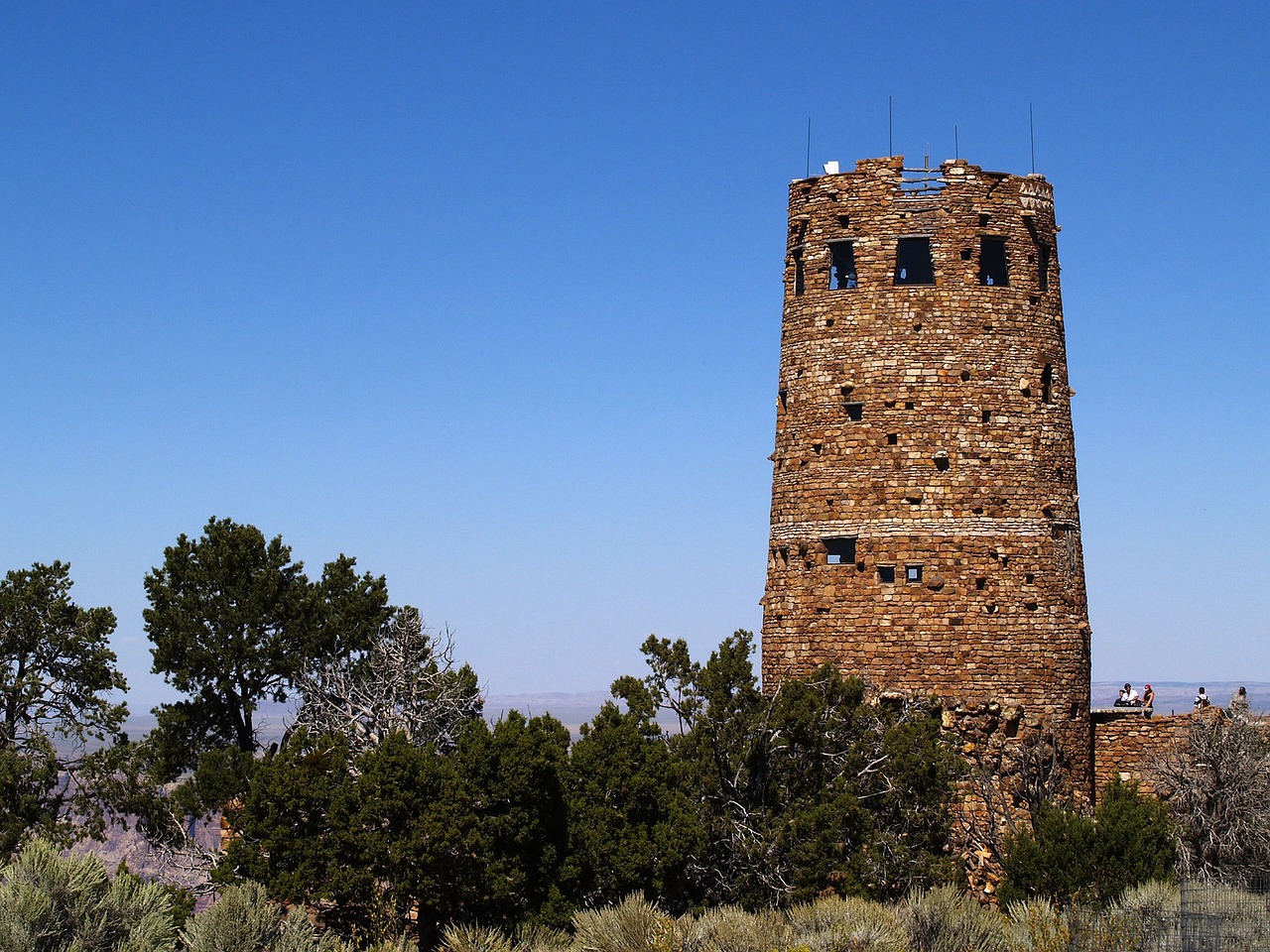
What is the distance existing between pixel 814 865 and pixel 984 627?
661 cm

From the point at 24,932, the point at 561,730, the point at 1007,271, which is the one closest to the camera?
the point at 24,932

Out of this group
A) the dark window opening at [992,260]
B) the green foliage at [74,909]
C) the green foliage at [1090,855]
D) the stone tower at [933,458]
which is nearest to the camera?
the green foliage at [74,909]

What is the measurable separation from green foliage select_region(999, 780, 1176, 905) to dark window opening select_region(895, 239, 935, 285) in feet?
36.1

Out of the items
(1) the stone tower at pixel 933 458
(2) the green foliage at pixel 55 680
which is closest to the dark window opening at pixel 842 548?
(1) the stone tower at pixel 933 458

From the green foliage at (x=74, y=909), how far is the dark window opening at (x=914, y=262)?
1957cm

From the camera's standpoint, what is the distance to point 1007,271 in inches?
1468

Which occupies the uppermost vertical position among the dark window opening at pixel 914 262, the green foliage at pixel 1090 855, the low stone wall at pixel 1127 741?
the dark window opening at pixel 914 262

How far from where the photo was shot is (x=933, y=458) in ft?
119

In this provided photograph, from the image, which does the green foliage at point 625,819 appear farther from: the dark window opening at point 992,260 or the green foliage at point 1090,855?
the dark window opening at point 992,260

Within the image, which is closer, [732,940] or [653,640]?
[732,940]

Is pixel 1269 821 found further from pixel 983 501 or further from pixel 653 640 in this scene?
pixel 653 640

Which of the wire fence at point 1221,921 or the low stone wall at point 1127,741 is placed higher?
the low stone wall at point 1127,741

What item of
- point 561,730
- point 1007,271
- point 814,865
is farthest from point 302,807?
point 1007,271

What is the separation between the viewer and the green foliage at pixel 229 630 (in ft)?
132
